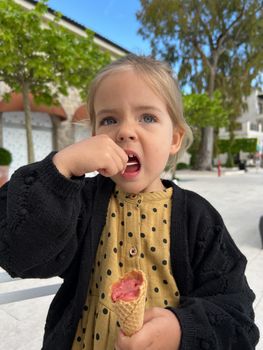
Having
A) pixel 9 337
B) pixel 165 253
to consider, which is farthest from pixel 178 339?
pixel 9 337

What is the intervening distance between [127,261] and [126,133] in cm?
39

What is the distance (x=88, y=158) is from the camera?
0.83 metres

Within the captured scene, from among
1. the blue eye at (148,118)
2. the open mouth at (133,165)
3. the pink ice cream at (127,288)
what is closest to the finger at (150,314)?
the pink ice cream at (127,288)

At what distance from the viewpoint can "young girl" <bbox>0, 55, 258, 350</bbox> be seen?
2.69ft

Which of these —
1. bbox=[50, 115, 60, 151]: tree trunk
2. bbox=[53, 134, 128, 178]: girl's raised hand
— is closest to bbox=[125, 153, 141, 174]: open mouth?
bbox=[53, 134, 128, 178]: girl's raised hand

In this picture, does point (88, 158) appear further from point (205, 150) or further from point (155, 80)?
point (205, 150)

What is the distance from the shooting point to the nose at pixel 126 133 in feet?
3.06

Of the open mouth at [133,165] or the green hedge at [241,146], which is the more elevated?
the open mouth at [133,165]

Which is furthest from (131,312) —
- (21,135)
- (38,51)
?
(21,135)

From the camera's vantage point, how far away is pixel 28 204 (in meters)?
0.80

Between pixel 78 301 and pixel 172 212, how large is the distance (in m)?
0.40

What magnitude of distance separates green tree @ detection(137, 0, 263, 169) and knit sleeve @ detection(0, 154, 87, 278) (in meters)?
19.6

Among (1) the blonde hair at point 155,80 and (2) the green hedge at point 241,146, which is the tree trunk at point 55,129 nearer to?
(1) the blonde hair at point 155,80

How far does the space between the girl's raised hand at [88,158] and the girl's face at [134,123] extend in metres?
0.10
